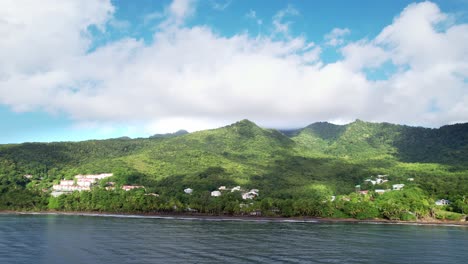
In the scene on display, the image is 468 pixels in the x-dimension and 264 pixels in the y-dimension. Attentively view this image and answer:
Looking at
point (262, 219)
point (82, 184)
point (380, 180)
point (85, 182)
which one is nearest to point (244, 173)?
point (380, 180)

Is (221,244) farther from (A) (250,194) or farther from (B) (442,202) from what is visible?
(B) (442,202)

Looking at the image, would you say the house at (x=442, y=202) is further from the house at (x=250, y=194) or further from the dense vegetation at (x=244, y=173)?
the house at (x=250, y=194)

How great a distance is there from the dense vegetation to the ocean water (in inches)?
882

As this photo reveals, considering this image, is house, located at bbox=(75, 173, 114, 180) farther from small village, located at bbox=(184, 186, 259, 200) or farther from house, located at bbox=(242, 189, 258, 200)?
house, located at bbox=(242, 189, 258, 200)

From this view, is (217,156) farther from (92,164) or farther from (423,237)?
(423,237)

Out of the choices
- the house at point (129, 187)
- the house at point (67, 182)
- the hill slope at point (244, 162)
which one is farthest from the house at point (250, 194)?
the house at point (67, 182)

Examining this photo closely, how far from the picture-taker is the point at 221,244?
2029 inches

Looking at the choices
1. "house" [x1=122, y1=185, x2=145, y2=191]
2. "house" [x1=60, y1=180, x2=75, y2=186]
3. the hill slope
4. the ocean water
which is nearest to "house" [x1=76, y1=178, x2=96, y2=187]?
"house" [x1=60, y1=180, x2=75, y2=186]

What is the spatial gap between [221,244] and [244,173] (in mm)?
83627

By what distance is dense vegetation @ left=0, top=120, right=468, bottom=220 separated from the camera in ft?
314

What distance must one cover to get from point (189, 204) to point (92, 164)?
58.5 meters

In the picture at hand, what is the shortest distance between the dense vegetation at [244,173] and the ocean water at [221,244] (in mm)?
22401

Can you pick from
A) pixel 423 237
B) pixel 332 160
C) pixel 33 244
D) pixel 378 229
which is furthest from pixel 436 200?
pixel 33 244

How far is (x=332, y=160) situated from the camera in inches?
6137
